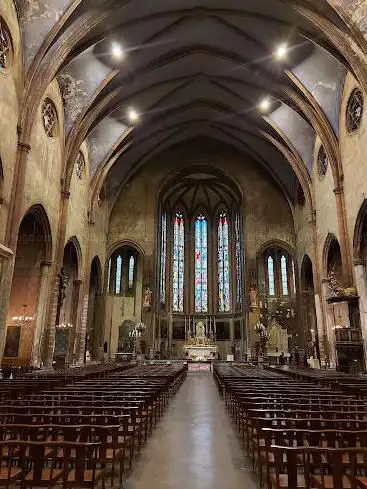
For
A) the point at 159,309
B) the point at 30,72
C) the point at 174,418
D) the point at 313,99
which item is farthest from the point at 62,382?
the point at 159,309

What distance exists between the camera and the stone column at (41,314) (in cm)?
1794

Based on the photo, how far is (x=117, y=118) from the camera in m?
26.6

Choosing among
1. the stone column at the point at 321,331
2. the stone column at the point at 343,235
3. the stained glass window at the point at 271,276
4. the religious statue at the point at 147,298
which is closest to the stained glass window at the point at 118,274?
the religious statue at the point at 147,298

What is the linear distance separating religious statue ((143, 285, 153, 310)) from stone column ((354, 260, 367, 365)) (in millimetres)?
17856

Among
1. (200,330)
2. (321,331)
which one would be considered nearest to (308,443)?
(321,331)

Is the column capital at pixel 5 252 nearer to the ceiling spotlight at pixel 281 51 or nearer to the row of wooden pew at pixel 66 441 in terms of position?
the row of wooden pew at pixel 66 441

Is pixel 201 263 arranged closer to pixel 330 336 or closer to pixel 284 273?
pixel 284 273

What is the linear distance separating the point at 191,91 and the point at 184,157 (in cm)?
865

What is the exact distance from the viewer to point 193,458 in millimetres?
5340

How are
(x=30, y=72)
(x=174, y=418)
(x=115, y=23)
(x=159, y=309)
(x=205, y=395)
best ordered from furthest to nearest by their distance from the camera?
1. (x=159, y=309)
2. (x=115, y=23)
3. (x=30, y=72)
4. (x=205, y=395)
5. (x=174, y=418)

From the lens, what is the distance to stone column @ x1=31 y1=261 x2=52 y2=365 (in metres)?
17.9

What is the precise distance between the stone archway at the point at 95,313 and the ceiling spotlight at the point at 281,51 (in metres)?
19.1

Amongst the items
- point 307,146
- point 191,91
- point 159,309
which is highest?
point 191,91

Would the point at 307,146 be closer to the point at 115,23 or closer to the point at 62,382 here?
the point at 115,23
